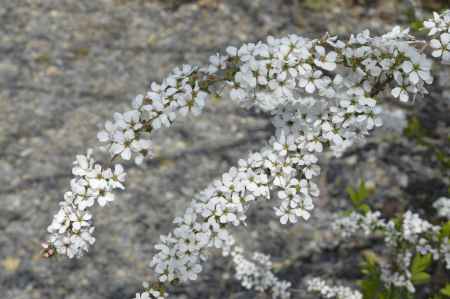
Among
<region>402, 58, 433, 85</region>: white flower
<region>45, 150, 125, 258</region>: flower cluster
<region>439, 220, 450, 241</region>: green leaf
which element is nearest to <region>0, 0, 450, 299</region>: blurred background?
<region>439, 220, 450, 241</region>: green leaf

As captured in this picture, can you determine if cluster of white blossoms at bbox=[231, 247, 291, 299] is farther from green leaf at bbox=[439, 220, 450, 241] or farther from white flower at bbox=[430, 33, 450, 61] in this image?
white flower at bbox=[430, 33, 450, 61]

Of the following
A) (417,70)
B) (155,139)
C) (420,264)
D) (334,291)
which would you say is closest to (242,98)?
(417,70)

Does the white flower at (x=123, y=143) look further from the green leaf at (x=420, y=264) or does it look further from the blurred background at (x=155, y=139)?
the blurred background at (x=155, y=139)

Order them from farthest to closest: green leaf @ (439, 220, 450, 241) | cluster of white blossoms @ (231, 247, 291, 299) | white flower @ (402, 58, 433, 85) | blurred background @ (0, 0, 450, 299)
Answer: blurred background @ (0, 0, 450, 299)
cluster of white blossoms @ (231, 247, 291, 299)
green leaf @ (439, 220, 450, 241)
white flower @ (402, 58, 433, 85)

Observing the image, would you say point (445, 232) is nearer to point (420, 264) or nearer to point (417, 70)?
point (420, 264)

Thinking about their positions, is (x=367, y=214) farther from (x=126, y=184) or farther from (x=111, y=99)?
(x=111, y=99)

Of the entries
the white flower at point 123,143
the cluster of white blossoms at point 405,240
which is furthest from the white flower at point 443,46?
the cluster of white blossoms at point 405,240

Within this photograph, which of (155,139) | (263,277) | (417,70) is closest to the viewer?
(417,70)
